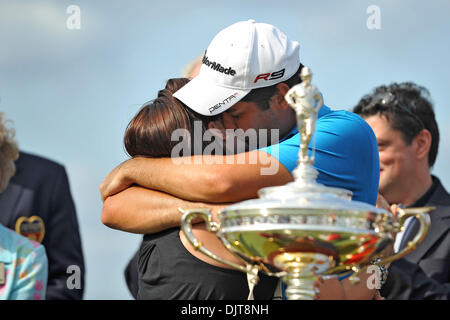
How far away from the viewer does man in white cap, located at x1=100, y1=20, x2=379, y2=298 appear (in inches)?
102

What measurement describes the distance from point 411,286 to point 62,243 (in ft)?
6.16

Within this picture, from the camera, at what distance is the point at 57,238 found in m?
4.27

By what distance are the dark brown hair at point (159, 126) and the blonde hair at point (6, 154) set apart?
1345 mm

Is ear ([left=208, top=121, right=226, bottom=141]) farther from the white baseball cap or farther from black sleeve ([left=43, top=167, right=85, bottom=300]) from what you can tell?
black sleeve ([left=43, top=167, right=85, bottom=300])

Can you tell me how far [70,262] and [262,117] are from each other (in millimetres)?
1693

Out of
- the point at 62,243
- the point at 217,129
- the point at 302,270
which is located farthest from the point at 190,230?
the point at 62,243

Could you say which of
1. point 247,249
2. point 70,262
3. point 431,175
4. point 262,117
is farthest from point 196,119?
point 431,175

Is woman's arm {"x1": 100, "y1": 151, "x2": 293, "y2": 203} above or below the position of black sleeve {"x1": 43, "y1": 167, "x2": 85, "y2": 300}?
above

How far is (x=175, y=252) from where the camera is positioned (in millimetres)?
2783

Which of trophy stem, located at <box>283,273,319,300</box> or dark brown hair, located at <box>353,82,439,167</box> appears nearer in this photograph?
trophy stem, located at <box>283,273,319,300</box>

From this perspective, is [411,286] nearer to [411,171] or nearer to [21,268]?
[411,171]

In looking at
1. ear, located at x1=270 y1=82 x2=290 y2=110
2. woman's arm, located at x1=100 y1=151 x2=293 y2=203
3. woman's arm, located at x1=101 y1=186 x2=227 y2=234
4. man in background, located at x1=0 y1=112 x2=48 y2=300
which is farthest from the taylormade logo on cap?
man in background, located at x1=0 y1=112 x2=48 y2=300

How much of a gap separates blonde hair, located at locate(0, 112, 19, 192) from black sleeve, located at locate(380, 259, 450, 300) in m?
2.08
